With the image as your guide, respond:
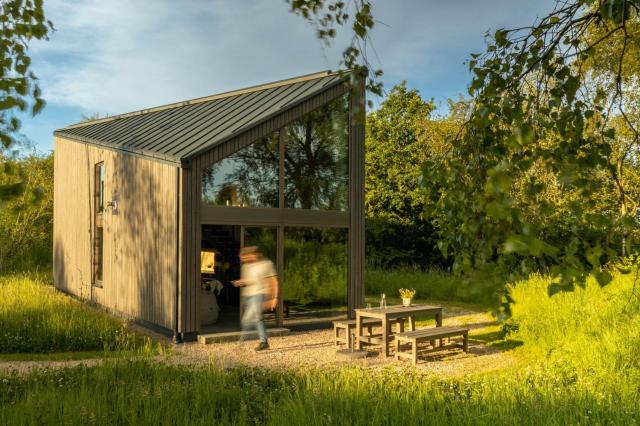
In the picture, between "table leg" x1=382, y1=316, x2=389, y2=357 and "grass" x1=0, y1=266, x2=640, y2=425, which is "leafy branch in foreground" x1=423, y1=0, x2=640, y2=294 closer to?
"grass" x1=0, y1=266, x2=640, y2=425

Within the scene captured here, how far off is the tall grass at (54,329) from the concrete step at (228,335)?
1145 millimetres

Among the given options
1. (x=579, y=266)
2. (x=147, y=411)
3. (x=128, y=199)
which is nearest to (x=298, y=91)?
(x=128, y=199)

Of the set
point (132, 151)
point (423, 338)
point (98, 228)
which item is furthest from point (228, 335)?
point (98, 228)

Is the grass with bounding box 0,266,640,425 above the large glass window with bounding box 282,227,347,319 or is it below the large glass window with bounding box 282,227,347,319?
below

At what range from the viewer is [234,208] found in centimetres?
1101

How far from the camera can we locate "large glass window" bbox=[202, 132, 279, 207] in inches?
427

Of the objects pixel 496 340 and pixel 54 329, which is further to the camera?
pixel 496 340

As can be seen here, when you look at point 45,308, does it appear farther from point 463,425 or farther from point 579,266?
point 579,266

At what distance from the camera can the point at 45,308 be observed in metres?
10.9

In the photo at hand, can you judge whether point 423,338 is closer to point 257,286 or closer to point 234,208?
point 257,286

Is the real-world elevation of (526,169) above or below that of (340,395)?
above

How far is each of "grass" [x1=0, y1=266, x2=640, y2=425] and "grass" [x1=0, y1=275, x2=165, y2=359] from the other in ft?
8.91

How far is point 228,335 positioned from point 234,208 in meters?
2.30

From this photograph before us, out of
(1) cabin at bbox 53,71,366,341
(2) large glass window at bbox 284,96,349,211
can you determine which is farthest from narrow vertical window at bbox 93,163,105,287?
(2) large glass window at bbox 284,96,349,211
